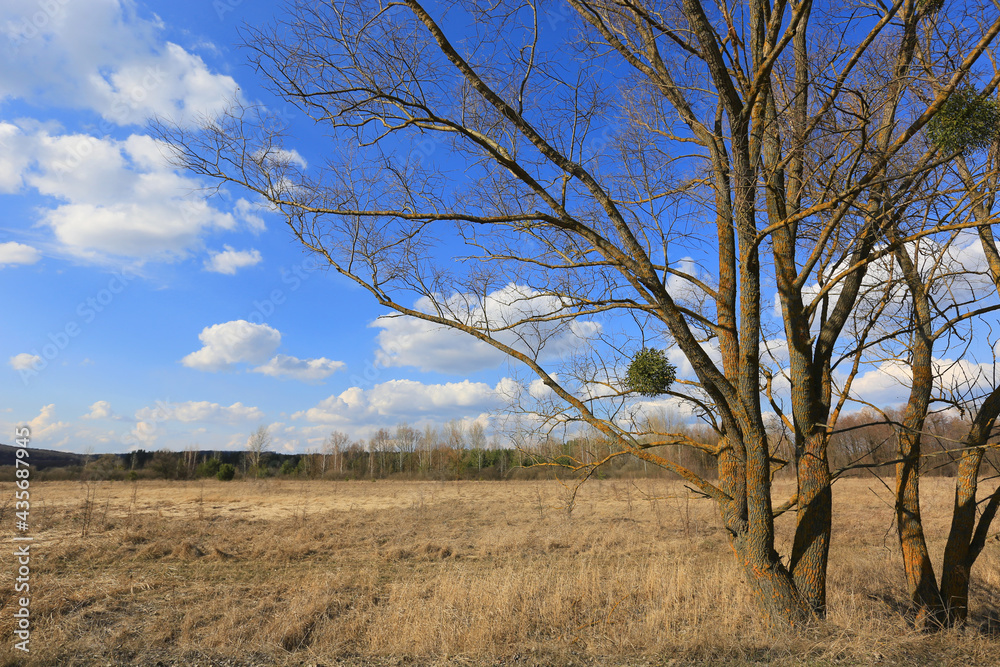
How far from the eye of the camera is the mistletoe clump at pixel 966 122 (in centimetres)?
335

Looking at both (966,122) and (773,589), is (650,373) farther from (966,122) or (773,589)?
(966,122)

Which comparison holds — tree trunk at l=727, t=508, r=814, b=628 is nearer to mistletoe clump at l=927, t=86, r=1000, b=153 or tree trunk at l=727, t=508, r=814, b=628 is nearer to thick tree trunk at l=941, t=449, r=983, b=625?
Answer: thick tree trunk at l=941, t=449, r=983, b=625

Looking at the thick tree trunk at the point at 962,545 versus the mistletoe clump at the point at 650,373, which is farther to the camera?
the thick tree trunk at the point at 962,545

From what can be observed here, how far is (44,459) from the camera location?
45.6 metres

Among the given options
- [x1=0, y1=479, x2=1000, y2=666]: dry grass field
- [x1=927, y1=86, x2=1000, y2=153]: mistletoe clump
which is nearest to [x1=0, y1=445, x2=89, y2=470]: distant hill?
[x1=0, y1=479, x2=1000, y2=666]: dry grass field

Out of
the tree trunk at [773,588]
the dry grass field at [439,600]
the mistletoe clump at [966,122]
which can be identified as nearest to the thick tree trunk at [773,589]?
the tree trunk at [773,588]

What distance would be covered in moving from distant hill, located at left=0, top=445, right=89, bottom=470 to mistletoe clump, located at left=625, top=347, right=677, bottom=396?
1710 inches

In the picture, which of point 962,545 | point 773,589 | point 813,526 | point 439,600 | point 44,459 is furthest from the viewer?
point 44,459

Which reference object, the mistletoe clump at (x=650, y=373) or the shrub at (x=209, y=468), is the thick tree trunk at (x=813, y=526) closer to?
the mistletoe clump at (x=650, y=373)

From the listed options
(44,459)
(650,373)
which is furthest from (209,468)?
(650,373)

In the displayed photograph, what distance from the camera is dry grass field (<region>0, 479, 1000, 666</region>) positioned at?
3775 mm

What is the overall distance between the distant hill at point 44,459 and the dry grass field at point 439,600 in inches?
1267

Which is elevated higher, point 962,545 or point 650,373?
point 650,373

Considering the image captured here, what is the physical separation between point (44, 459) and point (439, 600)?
5742 cm
